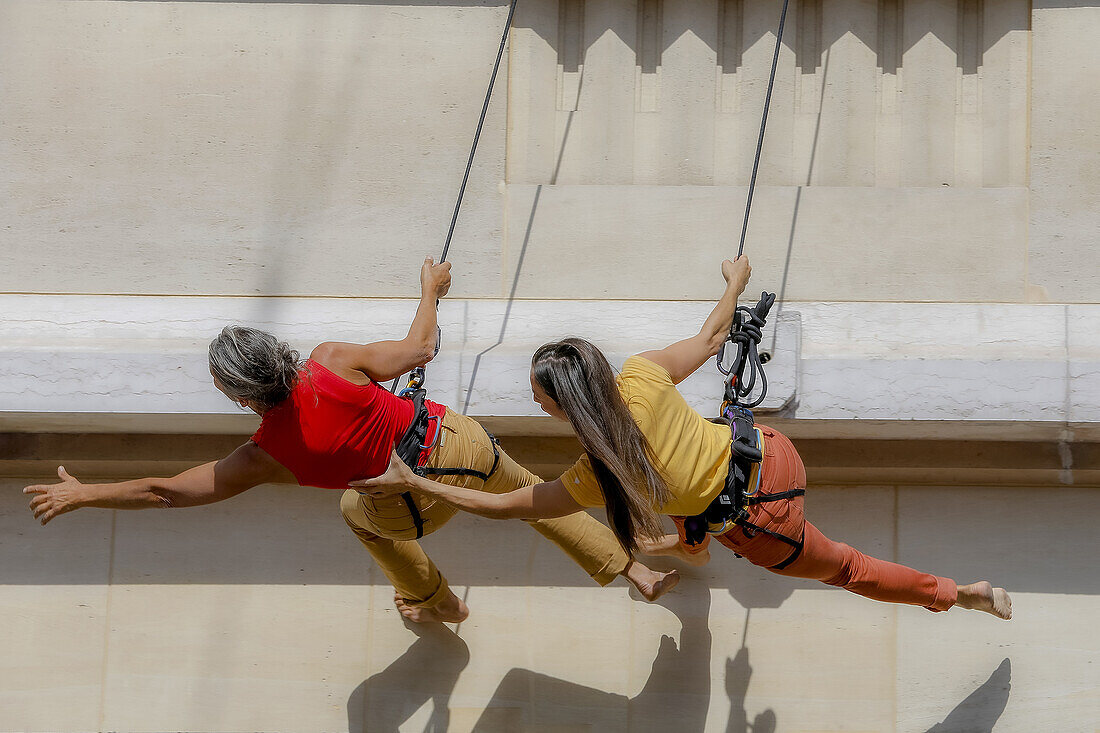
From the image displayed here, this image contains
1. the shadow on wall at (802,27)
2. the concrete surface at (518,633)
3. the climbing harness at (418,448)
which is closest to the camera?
the climbing harness at (418,448)

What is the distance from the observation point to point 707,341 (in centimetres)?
317

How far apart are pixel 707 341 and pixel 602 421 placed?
713mm

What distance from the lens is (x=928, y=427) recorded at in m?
3.58

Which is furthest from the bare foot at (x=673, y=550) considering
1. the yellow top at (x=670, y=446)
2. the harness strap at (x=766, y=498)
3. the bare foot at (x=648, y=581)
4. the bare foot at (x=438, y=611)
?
the bare foot at (x=438, y=611)

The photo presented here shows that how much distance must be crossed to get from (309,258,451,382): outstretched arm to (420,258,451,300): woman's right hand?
0.06m

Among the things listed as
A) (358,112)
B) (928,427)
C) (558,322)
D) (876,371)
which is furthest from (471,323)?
(928,427)

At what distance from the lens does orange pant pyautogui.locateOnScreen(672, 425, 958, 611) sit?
3.08 m

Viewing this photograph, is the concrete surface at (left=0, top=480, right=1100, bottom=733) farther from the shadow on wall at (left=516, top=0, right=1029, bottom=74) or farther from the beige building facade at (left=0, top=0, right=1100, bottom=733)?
the shadow on wall at (left=516, top=0, right=1029, bottom=74)

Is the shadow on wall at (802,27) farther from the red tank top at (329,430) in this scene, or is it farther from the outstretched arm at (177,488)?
the outstretched arm at (177,488)

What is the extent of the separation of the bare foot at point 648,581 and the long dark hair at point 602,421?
1.06 m

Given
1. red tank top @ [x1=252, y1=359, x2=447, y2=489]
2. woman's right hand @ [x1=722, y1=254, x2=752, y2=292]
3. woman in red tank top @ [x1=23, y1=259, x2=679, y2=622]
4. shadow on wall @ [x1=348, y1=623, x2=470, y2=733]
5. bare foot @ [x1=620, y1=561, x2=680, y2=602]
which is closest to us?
woman in red tank top @ [x1=23, y1=259, x2=679, y2=622]

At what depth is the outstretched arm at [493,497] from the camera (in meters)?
2.89

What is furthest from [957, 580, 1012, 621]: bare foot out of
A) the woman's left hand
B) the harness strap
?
the woman's left hand

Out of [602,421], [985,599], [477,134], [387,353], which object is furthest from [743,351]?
[477,134]
